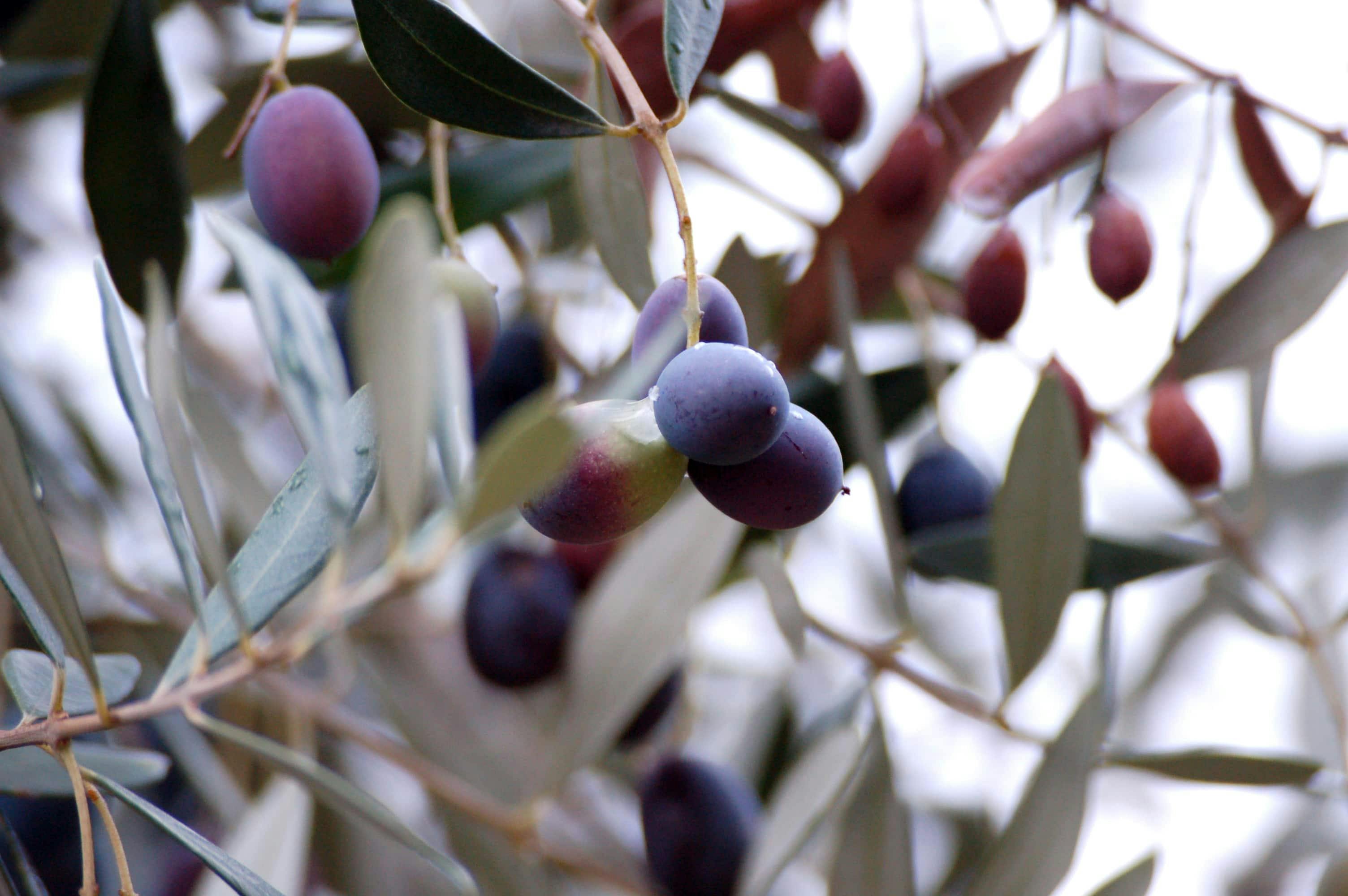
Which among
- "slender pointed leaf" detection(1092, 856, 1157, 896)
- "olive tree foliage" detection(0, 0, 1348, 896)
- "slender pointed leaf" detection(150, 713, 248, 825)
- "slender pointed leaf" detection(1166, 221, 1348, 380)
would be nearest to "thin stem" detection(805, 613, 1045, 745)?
"olive tree foliage" detection(0, 0, 1348, 896)

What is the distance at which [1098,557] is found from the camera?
2.31 ft

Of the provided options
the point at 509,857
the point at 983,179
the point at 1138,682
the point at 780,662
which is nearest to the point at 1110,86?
the point at 983,179

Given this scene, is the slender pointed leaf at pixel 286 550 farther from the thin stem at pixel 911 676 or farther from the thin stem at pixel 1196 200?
the thin stem at pixel 1196 200

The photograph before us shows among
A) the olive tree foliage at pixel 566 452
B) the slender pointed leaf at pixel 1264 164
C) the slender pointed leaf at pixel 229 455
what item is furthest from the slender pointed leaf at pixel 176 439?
the slender pointed leaf at pixel 1264 164

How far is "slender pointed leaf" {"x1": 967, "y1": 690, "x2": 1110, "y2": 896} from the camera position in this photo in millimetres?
625

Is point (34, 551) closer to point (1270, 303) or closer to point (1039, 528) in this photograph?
point (1039, 528)

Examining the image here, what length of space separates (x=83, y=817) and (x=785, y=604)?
1.29ft

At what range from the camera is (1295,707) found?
1492mm

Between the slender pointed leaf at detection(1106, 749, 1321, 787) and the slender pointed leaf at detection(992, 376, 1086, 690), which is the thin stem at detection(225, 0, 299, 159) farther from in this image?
the slender pointed leaf at detection(1106, 749, 1321, 787)

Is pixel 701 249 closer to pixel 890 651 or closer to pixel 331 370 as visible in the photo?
pixel 890 651

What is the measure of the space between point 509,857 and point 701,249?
1.79 ft

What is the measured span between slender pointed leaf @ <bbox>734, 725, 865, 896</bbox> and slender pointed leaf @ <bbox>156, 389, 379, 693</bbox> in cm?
34

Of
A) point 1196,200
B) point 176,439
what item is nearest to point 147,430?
point 176,439

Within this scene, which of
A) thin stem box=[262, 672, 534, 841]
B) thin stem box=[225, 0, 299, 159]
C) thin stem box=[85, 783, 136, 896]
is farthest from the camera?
thin stem box=[262, 672, 534, 841]
